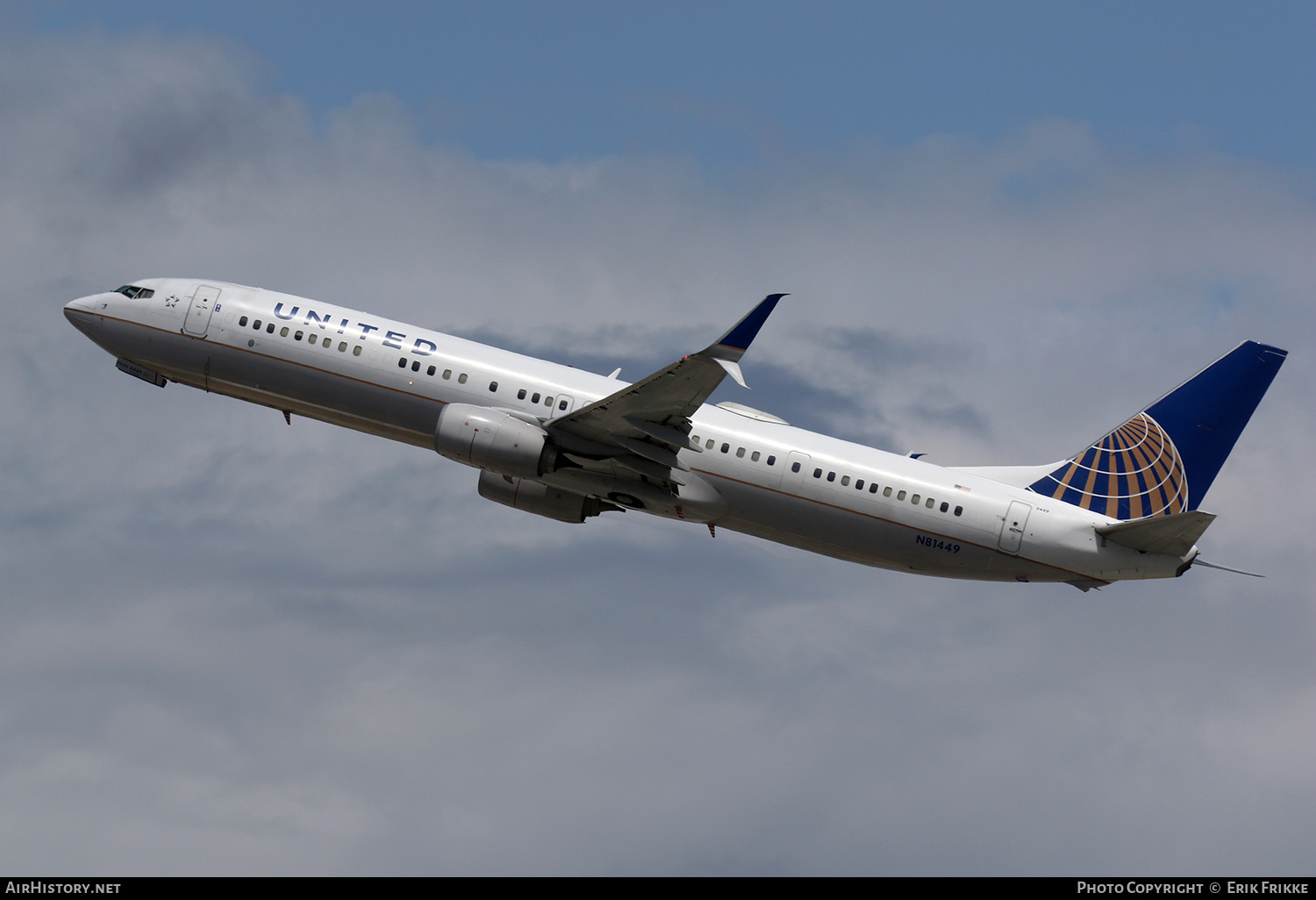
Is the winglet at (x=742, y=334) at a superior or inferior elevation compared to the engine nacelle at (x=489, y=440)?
superior

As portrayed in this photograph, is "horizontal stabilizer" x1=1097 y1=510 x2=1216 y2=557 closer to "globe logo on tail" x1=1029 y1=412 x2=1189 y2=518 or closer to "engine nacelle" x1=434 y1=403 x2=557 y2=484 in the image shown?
"globe logo on tail" x1=1029 y1=412 x2=1189 y2=518

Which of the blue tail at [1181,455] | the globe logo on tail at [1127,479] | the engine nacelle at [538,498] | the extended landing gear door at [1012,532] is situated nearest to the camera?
the extended landing gear door at [1012,532]

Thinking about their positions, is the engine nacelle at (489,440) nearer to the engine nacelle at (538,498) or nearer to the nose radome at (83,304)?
the engine nacelle at (538,498)

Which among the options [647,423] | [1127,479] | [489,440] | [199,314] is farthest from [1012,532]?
[199,314]

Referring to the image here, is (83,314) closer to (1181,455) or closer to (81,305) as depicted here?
(81,305)

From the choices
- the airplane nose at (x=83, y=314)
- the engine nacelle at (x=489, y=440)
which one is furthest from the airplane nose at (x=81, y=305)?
the engine nacelle at (x=489, y=440)

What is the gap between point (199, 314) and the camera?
46062 mm

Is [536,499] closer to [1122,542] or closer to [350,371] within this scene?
[350,371]

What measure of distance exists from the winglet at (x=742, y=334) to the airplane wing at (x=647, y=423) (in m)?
0.30

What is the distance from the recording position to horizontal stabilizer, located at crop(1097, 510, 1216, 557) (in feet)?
133

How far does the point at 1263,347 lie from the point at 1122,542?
10114mm

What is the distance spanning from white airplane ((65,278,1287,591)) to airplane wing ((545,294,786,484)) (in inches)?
2.6

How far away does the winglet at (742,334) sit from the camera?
36969 millimetres
